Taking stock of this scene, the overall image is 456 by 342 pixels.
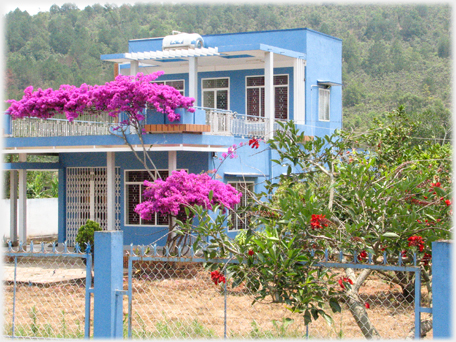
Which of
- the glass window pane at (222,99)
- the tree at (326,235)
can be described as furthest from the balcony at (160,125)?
the tree at (326,235)

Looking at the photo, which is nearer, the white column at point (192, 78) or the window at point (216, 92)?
the white column at point (192, 78)

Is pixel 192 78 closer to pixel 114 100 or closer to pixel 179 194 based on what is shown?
pixel 114 100

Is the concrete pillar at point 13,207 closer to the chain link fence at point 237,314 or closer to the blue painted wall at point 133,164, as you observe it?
the blue painted wall at point 133,164

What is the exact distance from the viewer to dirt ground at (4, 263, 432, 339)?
24.3ft

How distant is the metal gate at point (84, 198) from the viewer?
56.6 feet

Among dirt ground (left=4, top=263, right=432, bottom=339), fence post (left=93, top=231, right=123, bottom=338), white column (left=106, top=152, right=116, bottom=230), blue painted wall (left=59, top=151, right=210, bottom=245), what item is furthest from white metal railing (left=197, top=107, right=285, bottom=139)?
fence post (left=93, top=231, right=123, bottom=338)

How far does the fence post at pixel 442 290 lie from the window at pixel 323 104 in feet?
54.0

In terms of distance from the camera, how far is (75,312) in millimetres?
9656

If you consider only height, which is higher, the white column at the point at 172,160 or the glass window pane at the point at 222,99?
the glass window pane at the point at 222,99

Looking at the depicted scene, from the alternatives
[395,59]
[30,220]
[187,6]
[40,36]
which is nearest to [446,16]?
[395,59]

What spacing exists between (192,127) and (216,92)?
6718mm

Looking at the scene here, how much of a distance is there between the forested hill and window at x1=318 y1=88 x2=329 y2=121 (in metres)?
29.0

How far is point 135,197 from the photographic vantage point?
659 inches

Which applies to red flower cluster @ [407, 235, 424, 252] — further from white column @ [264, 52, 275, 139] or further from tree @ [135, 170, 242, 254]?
white column @ [264, 52, 275, 139]
